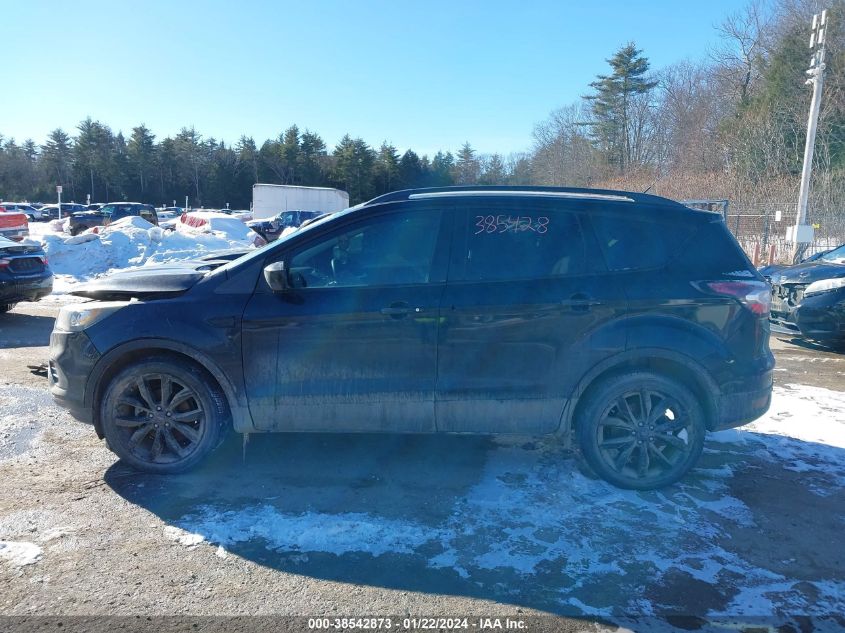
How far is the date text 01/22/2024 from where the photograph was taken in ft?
9.28

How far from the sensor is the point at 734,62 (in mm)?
41562

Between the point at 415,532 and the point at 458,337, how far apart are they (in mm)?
1255

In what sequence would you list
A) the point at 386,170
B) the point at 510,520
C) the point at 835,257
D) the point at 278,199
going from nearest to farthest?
the point at 510,520 < the point at 835,257 < the point at 278,199 < the point at 386,170

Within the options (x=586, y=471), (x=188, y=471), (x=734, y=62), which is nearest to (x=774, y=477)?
(x=586, y=471)

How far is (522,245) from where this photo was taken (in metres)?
4.20

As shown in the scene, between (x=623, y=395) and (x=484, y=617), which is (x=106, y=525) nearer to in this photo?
(x=484, y=617)

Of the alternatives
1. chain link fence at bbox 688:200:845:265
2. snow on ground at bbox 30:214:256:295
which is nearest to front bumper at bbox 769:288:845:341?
chain link fence at bbox 688:200:845:265

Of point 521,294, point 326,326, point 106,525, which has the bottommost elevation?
point 106,525

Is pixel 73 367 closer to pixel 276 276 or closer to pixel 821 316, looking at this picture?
pixel 276 276

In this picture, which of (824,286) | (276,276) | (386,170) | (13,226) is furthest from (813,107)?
(386,170)

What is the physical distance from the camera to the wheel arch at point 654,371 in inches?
161

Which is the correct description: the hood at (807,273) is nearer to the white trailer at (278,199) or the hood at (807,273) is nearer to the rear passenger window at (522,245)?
the rear passenger window at (522,245)

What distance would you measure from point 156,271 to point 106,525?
1944 millimetres

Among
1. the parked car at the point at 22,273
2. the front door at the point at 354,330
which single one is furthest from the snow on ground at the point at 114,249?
the front door at the point at 354,330
